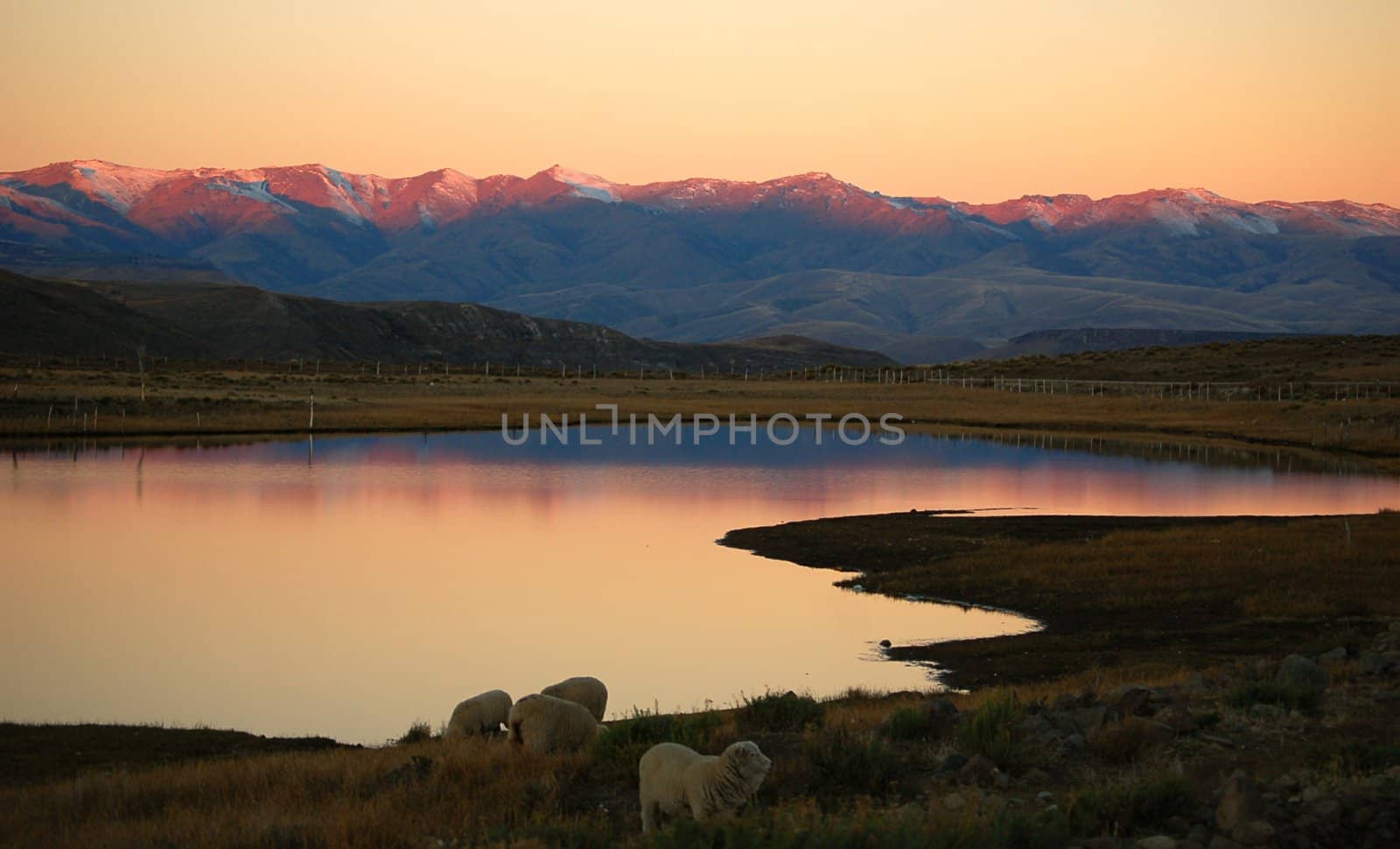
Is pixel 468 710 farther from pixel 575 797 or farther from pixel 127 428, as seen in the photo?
pixel 127 428

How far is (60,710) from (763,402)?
228ft

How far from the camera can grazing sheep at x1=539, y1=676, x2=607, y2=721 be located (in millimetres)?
12023

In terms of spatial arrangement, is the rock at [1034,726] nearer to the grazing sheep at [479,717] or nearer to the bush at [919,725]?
the bush at [919,725]

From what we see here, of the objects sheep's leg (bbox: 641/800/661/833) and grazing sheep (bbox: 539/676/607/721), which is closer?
sheep's leg (bbox: 641/800/661/833)

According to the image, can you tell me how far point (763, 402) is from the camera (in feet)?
276

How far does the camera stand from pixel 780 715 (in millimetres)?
11164

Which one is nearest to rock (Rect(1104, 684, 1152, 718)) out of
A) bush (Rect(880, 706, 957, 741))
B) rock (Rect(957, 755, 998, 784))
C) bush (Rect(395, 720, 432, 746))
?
bush (Rect(880, 706, 957, 741))

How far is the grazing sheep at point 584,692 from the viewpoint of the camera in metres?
12.0

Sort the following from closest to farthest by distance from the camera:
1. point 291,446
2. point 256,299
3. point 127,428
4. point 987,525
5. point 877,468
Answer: point 987,525 < point 877,468 < point 291,446 < point 127,428 < point 256,299

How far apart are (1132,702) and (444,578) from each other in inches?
634

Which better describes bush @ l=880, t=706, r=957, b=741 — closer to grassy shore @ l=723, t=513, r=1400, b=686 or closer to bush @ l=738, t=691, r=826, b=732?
bush @ l=738, t=691, r=826, b=732

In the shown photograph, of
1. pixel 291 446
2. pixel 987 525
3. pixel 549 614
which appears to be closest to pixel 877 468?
pixel 987 525

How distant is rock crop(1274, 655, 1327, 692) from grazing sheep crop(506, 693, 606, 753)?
547 cm

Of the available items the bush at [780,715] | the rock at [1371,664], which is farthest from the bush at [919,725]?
the rock at [1371,664]
